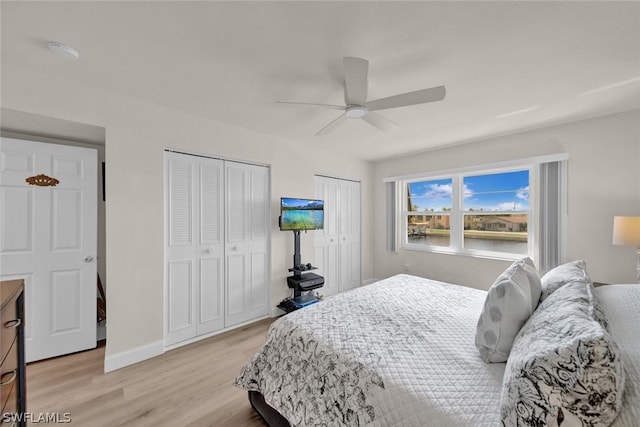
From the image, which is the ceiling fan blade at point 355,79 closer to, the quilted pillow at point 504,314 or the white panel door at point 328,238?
the quilted pillow at point 504,314

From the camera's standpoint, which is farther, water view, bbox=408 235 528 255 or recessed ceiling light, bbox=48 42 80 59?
water view, bbox=408 235 528 255

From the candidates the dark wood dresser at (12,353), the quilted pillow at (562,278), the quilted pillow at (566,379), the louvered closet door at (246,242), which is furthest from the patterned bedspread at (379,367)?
the louvered closet door at (246,242)

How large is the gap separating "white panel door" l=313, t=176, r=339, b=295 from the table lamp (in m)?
3.18

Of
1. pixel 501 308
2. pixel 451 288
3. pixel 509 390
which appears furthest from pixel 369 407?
pixel 451 288

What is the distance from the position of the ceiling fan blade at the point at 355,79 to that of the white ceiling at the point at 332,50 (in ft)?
0.44

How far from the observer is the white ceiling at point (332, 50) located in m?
1.35

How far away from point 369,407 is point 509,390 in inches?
21.8

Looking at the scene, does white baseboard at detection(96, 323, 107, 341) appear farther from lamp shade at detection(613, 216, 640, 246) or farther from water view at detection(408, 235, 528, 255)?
lamp shade at detection(613, 216, 640, 246)

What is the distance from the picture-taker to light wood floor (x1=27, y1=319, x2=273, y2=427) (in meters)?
1.69

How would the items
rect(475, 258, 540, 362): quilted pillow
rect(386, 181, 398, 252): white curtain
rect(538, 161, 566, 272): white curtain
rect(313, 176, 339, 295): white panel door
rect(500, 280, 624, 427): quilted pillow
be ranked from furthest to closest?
rect(386, 181, 398, 252): white curtain → rect(313, 176, 339, 295): white panel door → rect(538, 161, 566, 272): white curtain → rect(475, 258, 540, 362): quilted pillow → rect(500, 280, 624, 427): quilted pillow

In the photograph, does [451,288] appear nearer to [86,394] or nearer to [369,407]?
[369,407]

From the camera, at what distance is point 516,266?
143cm

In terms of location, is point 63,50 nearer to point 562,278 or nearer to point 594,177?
point 562,278

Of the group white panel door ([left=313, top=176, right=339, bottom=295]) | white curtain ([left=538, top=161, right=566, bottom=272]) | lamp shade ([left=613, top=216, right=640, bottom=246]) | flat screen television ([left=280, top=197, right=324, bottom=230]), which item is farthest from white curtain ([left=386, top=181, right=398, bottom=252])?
lamp shade ([left=613, top=216, right=640, bottom=246])
